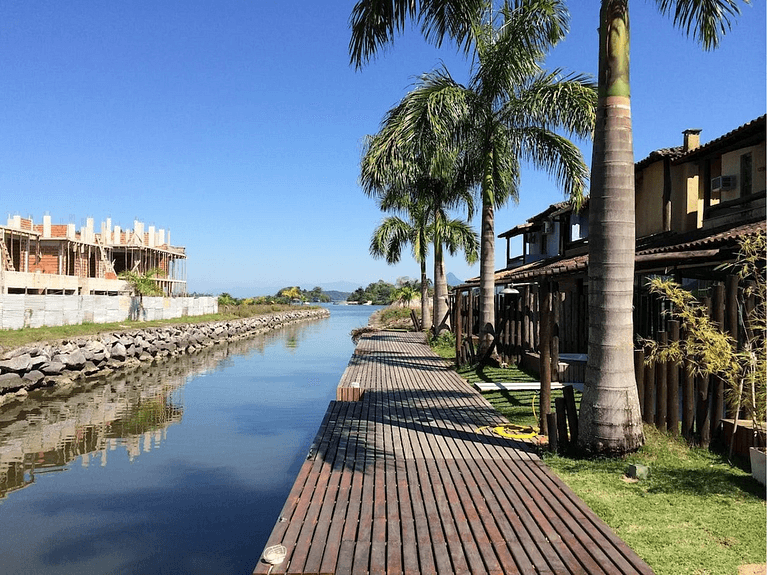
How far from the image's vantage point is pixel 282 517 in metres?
5.24

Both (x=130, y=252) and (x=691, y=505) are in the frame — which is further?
(x=130, y=252)

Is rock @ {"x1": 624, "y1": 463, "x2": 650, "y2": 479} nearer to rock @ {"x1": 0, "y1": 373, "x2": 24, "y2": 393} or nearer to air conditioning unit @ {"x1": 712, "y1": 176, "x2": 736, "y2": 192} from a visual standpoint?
Answer: air conditioning unit @ {"x1": 712, "y1": 176, "x2": 736, "y2": 192}

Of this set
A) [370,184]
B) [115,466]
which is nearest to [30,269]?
[370,184]

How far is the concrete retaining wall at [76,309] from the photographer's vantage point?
23.6m

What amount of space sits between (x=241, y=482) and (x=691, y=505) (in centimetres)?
666

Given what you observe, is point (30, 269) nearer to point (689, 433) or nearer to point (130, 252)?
point (130, 252)

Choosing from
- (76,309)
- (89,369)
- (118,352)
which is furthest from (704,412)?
(76,309)

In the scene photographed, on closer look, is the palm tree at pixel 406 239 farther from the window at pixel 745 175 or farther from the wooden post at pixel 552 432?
the wooden post at pixel 552 432

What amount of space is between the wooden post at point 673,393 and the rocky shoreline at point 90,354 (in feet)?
53.8

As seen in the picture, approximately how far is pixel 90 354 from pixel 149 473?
13.5 meters

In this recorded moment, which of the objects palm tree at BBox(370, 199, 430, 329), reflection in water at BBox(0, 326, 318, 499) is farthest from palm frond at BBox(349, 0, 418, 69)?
palm tree at BBox(370, 199, 430, 329)

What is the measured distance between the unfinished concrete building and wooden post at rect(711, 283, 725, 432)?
35676 mm

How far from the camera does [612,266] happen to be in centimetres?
733

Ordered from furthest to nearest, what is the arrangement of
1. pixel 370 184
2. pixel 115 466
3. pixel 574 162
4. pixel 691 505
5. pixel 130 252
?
pixel 130 252
pixel 370 184
pixel 574 162
pixel 115 466
pixel 691 505
